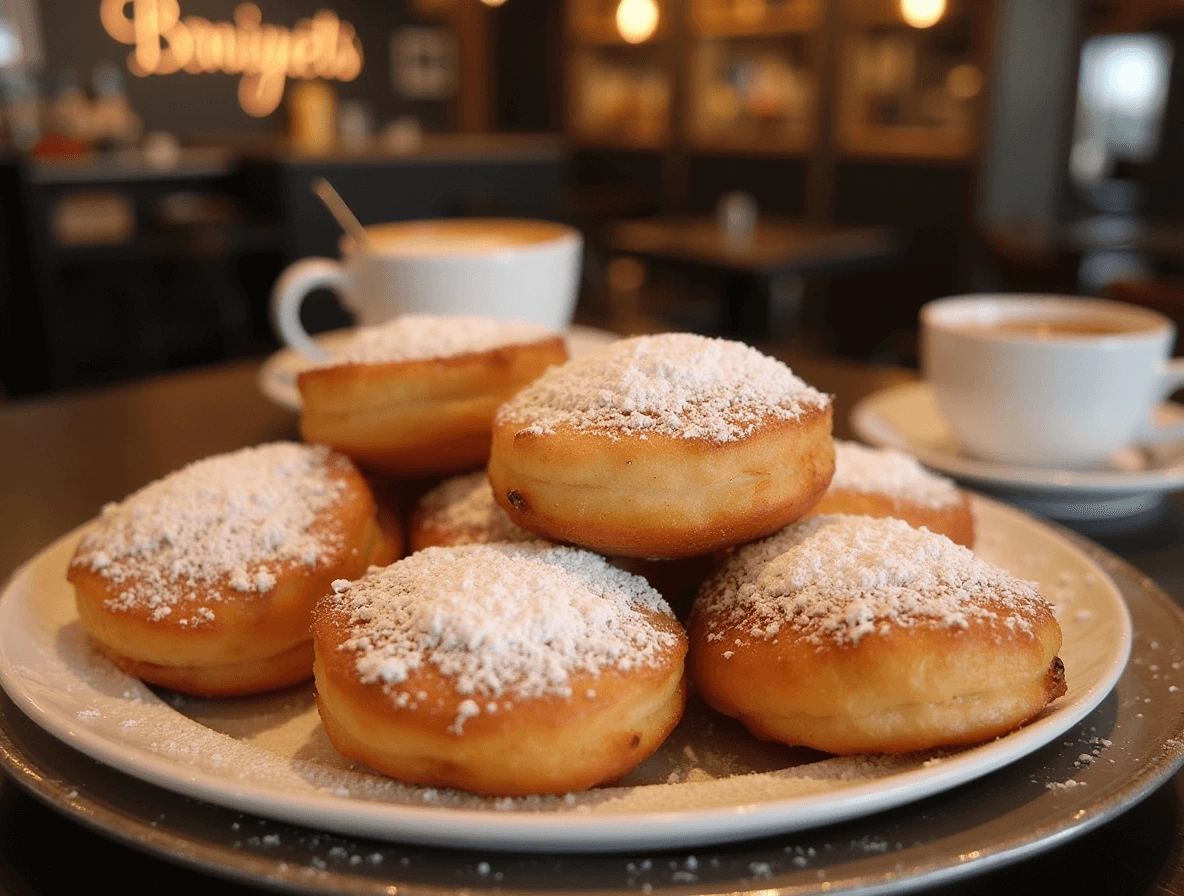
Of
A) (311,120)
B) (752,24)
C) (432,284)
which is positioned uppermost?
(752,24)

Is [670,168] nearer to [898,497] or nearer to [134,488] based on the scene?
[134,488]

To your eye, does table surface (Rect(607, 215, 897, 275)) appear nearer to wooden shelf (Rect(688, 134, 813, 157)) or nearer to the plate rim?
wooden shelf (Rect(688, 134, 813, 157))

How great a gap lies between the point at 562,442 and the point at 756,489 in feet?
0.41

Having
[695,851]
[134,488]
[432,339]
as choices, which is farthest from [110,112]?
[695,851]

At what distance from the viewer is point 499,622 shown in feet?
1.72

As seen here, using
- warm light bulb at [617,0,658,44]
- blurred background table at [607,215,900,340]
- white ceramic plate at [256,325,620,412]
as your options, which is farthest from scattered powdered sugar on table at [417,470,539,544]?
warm light bulb at [617,0,658,44]

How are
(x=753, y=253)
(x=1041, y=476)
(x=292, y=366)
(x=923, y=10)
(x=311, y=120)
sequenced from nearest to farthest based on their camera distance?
1. (x=1041, y=476)
2. (x=292, y=366)
3. (x=753, y=253)
4. (x=923, y=10)
5. (x=311, y=120)

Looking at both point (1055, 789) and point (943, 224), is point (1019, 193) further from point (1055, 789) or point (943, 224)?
point (1055, 789)

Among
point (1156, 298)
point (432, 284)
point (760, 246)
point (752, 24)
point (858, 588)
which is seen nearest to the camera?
point (858, 588)

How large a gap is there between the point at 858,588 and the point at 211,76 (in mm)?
7047

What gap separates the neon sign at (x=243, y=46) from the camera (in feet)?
20.3

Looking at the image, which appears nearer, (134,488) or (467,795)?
(467,795)

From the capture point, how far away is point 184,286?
5.55 m

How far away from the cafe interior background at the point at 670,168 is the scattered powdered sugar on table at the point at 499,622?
2979mm
